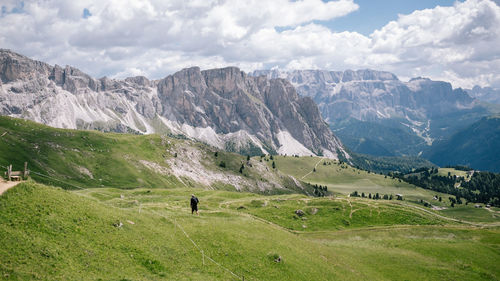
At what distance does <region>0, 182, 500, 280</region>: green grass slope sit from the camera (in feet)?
88.9

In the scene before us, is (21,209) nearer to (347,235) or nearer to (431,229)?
(347,235)

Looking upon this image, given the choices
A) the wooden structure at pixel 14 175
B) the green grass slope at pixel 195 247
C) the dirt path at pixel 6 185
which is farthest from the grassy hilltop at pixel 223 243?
the wooden structure at pixel 14 175

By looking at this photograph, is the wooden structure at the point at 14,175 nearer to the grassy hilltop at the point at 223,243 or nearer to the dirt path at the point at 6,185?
the dirt path at the point at 6,185

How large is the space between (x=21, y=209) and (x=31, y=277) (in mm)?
8130

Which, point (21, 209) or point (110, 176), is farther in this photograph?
point (110, 176)

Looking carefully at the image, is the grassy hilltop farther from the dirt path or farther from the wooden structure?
the wooden structure

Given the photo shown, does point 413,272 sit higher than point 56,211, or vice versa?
point 56,211

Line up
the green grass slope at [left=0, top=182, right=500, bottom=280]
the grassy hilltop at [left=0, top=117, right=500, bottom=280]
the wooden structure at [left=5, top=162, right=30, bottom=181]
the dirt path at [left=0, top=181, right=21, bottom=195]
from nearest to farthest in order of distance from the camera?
the green grass slope at [left=0, top=182, right=500, bottom=280], the grassy hilltop at [left=0, top=117, right=500, bottom=280], the dirt path at [left=0, top=181, right=21, bottom=195], the wooden structure at [left=5, top=162, right=30, bottom=181]

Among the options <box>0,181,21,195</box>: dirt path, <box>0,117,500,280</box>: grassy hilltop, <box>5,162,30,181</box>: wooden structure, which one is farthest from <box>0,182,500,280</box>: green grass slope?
<box>5,162,30,181</box>: wooden structure

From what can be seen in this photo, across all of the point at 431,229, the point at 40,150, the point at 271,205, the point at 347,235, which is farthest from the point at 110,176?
the point at 431,229

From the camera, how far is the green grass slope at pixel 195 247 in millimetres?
27094

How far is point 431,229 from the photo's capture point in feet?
261

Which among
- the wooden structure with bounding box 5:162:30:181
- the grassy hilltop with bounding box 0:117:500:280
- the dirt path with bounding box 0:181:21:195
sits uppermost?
the wooden structure with bounding box 5:162:30:181

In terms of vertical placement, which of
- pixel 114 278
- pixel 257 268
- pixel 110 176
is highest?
pixel 114 278
